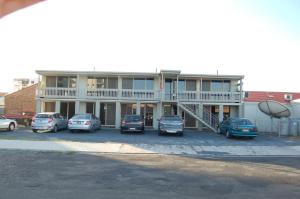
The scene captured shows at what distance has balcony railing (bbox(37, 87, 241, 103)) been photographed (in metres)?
33.6

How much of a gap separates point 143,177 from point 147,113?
77.9ft

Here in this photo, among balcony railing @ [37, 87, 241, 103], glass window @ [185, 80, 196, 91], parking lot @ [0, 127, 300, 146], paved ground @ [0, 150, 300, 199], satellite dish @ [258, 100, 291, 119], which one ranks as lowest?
paved ground @ [0, 150, 300, 199]

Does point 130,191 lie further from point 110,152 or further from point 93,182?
point 110,152

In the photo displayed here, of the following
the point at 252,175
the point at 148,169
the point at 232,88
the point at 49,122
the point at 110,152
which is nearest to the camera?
the point at 252,175

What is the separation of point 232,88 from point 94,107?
13017 millimetres

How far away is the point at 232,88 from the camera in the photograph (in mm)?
35438

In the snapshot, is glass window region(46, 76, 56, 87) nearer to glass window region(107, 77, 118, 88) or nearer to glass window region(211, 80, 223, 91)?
glass window region(107, 77, 118, 88)

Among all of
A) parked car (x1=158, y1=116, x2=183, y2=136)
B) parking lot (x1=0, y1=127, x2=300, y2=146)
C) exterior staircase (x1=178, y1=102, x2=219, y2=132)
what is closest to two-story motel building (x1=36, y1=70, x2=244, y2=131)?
exterior staircase (x1=178, y1=102, x2=219, y2=132)

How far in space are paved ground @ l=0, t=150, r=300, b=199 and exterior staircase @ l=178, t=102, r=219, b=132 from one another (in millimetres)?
15424

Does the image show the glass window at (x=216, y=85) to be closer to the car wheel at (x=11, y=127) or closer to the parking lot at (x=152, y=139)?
the parking lot at (x=152, y=139)

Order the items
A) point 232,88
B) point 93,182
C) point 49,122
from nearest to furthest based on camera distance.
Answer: point 93,182 < point 49,122 < point 232,88

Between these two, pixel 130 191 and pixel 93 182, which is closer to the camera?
pixel 130 191

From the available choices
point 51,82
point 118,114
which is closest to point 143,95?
point 118,114

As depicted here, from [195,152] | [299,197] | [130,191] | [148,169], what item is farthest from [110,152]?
[299,197]
